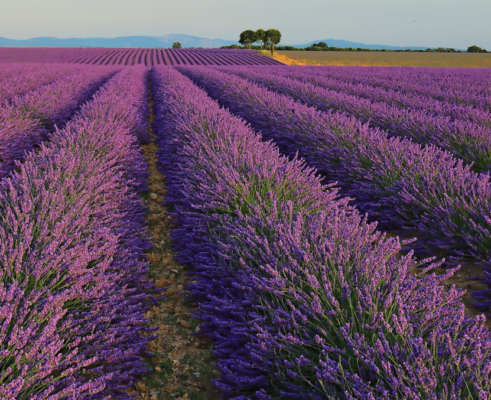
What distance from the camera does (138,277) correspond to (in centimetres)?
249

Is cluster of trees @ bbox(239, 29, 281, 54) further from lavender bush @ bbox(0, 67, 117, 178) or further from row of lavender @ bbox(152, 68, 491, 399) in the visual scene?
row of lavender @ bbox(152, 68, 491, 399)

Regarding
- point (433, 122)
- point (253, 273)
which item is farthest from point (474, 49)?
point (253, 273)

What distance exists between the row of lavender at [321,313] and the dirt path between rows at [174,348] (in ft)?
0.40

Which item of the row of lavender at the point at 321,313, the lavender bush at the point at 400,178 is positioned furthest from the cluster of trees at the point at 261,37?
the row of lavender at the point at 321,313

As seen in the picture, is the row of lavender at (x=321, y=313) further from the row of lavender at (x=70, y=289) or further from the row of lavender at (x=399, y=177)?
the row of lavender at (x=399, y=177)

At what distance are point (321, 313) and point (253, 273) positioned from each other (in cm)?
55

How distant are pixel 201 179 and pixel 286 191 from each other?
0.83 metres

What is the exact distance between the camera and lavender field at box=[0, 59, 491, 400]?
4.71 ft

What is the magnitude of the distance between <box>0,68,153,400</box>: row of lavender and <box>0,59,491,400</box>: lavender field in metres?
0.01

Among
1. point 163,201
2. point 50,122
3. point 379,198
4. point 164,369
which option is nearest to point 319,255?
point 164,369

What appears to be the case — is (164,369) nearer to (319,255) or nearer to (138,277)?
(138,277)

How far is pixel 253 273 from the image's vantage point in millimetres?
2074

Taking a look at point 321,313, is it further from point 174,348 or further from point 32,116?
point 32,116

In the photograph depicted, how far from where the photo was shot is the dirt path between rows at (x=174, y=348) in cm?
190
